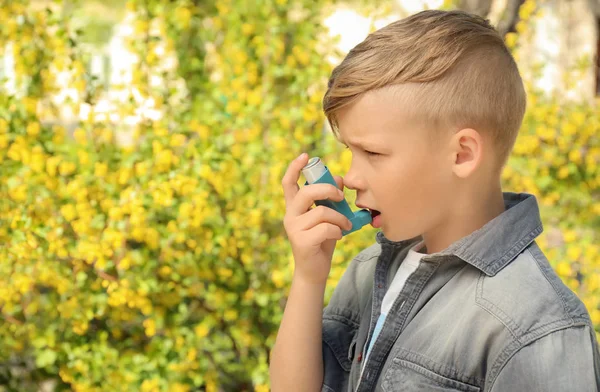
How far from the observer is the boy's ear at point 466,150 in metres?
1.14

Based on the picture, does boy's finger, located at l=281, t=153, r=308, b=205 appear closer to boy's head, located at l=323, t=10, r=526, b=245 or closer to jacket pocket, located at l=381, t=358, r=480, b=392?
boy's head, located at l=323, t=10, r=526, b=245

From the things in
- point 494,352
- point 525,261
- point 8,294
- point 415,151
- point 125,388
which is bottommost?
point 125,388

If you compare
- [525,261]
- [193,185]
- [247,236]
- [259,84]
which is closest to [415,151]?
[525,261]

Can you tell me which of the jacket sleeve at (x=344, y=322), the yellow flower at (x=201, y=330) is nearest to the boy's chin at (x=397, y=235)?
the jacket sleeve at (x=344, y=322)

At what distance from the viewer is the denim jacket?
100 centimetres

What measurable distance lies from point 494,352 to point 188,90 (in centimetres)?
216

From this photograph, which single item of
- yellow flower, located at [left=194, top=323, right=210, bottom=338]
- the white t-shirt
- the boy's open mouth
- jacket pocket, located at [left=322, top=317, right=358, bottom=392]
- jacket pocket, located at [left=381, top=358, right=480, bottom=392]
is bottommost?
yellow flower, located at [left=194, top=323, right=210, bottom=338]

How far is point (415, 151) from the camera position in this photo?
1137mm

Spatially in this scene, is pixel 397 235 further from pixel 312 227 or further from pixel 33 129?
pixel 33 129

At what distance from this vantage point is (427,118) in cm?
113

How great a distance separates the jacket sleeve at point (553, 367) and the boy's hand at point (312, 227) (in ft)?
1.17

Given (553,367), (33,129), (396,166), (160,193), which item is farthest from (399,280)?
(33,129)

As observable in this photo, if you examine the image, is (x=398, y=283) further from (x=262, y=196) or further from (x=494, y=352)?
(x=262, y=196)

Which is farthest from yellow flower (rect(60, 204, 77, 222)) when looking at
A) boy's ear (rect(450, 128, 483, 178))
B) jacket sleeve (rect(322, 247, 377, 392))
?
boy's ear (rect(450, 128, 483, 178))
